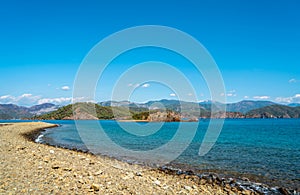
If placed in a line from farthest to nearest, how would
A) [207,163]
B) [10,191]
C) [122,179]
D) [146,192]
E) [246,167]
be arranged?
[207,163]
[246,167]
[122,179]
[146,192]
[10,191]

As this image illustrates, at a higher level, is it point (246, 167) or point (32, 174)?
point (32, 174)

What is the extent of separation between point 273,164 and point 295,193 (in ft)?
26.8

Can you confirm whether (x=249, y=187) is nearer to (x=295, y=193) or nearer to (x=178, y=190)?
(x=295, y=193)

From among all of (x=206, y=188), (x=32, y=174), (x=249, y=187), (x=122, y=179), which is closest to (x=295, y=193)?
(x=249, y=187)

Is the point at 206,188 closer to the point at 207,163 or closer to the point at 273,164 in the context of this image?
the point at 207,163

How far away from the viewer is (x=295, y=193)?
40.2 feet

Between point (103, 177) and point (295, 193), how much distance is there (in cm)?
974

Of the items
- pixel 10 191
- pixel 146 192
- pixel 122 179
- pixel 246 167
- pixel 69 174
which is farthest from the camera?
pixel 246 167

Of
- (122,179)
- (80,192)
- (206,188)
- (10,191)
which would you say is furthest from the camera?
(206,188)

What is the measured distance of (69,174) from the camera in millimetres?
10562

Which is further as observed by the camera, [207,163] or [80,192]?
[207,163]

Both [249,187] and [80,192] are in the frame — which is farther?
[249,187]

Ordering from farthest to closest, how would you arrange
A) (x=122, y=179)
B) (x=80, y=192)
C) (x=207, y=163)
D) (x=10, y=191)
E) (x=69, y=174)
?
(x=207, y=163), (x=122, y=179), (x=69, y=174), (x=80, y=192), (x=10, y=191)

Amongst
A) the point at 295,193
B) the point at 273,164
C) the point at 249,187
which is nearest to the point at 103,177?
the point at 249,187
